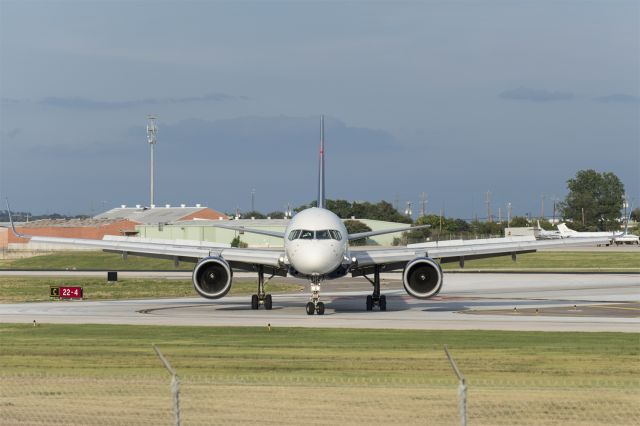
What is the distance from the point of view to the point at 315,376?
22.6m

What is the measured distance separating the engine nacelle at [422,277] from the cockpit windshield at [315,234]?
3206mm

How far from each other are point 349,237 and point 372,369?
20.6m

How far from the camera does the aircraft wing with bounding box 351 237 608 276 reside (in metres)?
44.6

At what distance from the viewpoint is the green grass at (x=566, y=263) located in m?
94.2

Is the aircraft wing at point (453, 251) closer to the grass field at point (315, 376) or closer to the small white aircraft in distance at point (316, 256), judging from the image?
the small white aircraft in distance at point (316, 256)

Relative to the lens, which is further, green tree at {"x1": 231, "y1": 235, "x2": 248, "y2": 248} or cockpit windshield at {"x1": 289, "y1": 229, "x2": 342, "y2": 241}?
green tree at {"x1": 231, "y1": 235, "x2": 248, "y2": 248}

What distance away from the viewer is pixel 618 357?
26234 mm

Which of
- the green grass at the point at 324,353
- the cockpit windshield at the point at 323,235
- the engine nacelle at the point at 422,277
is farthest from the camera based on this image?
the engine nacelle at the point at 422,277

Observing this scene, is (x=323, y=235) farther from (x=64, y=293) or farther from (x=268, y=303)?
(x=64, y=293)

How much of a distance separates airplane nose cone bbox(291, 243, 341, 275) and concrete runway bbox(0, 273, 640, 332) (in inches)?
72.5

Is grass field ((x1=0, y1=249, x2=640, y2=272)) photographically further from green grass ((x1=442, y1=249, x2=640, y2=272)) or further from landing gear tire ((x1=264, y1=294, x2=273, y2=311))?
landing gear tire ((x1=264, y1=294, x2=273, y2=311))

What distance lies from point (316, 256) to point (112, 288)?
27.3 metres

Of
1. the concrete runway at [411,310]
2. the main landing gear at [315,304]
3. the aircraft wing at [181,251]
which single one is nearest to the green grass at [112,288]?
the concrete runway at [411,310]

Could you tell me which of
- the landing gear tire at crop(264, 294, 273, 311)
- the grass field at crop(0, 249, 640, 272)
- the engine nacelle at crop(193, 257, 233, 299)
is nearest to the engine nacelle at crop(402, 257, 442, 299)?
the landing gear tire at crop(264, 294, 273, 311)
